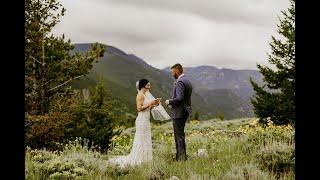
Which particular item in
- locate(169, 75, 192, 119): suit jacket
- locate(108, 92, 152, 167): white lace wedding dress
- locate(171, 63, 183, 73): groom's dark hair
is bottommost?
locate(108, 92, 152, 167): white lace wedding dress

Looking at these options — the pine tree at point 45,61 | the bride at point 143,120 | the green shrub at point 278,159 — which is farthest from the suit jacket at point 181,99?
the pine tree at point 45,61

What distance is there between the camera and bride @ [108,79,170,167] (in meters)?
12.4

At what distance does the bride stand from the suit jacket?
0.97 m

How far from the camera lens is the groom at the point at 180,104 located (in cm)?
1126

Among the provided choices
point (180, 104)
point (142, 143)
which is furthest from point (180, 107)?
point (142, 143)

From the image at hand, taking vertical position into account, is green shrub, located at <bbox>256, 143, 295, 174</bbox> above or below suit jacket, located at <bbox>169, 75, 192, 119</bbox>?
below

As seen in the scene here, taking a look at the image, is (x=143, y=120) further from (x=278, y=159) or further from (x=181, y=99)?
(x=278, y=159)

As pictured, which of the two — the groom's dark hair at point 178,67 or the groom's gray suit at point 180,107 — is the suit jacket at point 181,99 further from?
the groom's dark hair at point 178,67

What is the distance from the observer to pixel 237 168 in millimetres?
8086

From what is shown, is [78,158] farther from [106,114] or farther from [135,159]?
[106,114]

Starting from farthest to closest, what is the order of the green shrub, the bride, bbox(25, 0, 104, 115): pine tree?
1. bbox(25, 0, 104, 115): pine tree
2. the bride
3. the green shrub

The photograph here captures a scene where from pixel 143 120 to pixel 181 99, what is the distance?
1829 millimetres

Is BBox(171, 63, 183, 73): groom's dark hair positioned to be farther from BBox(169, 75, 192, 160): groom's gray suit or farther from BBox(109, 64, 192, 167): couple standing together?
BBox(169, 75, 192, 160): groom's gray suit

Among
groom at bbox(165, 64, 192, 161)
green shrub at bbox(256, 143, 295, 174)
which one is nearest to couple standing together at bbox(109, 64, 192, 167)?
groom at bbox(165, 64, 192, 161)
